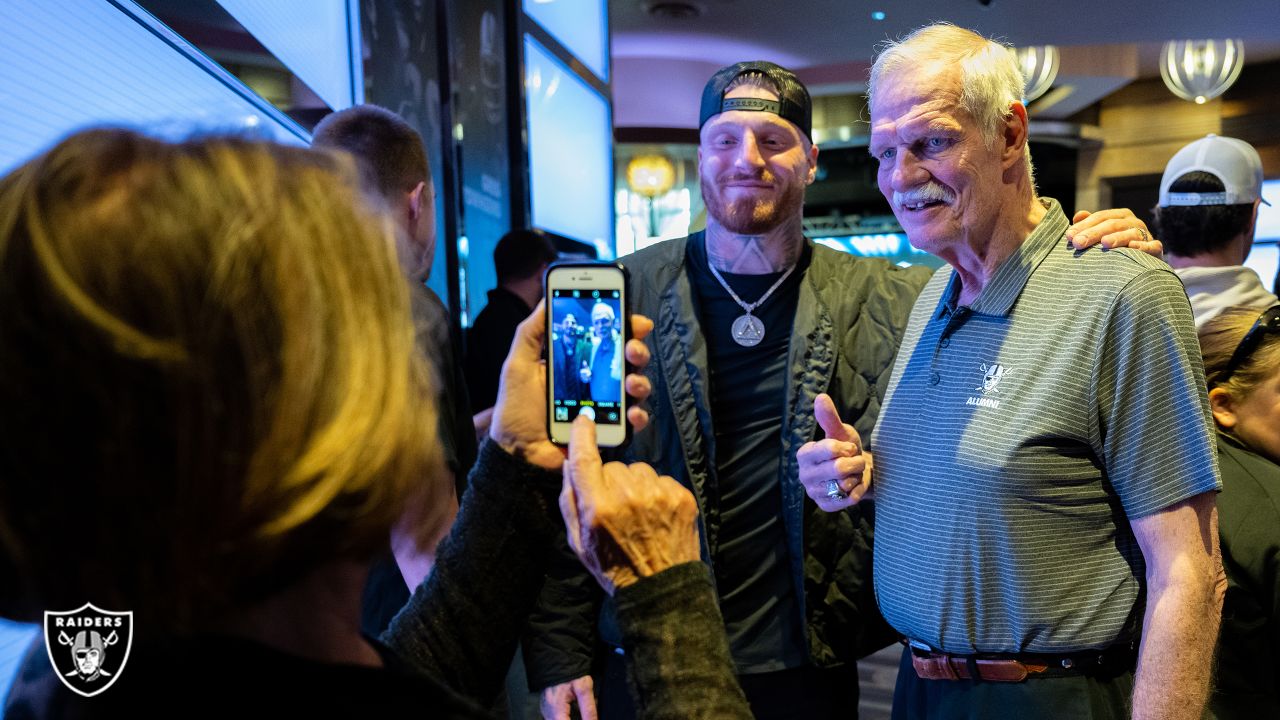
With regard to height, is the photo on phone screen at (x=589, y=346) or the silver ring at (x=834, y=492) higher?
the photo on phone screen at (x=589, y=346)

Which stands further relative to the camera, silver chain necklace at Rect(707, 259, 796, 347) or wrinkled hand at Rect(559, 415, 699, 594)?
silver chain necklace at Rect(707, 259, 796, 347)

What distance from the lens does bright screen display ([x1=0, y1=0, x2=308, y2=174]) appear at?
53.4 inches

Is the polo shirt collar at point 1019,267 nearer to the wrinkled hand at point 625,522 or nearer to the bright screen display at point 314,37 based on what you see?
the wrinkled hand at point 625,522

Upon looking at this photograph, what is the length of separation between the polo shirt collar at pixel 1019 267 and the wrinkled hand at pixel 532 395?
0.64 m

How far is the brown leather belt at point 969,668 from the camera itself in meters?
1.40

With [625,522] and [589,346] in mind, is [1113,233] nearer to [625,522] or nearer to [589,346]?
[589,346]

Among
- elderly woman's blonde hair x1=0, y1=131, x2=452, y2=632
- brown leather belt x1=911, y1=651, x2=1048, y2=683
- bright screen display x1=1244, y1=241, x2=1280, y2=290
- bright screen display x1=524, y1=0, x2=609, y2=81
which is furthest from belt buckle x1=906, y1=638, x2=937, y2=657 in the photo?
bright screen display x1=1244, y1=241, x2=1280, y2=290

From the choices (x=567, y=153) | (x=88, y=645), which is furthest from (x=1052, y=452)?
(x=567, y=153)

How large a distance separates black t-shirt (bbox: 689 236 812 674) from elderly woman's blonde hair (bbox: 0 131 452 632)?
56.9 inches

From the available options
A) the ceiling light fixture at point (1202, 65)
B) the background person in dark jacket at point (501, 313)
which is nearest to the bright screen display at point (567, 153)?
the background person in dark jacket at point (501, 313)

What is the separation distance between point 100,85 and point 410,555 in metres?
0.99

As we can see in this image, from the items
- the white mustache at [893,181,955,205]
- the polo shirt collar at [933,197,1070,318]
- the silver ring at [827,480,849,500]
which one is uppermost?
the white mustache at [893,181,955,205]

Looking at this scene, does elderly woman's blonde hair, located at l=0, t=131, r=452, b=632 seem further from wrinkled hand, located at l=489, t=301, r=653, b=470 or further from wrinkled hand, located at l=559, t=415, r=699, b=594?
wrinkled hand, located at l=489, t=301, r=653, b=470

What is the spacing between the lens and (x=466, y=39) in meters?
3.67
